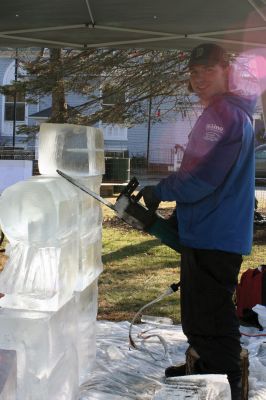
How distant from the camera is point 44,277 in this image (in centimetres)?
274

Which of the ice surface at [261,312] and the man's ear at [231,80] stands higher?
the man's ear at [231,80]

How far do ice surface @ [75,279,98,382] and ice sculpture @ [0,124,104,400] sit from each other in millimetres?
286

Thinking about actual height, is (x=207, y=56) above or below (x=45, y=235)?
above

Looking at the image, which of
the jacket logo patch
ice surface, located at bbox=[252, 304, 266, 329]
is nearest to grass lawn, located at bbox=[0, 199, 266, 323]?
ice surface, located at bbox=[252, 304, 266, 329]

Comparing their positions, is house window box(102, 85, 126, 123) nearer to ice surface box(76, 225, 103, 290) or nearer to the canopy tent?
the canopy tent

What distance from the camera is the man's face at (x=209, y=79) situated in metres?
3.04

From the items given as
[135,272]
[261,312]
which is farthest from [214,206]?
[135,272]

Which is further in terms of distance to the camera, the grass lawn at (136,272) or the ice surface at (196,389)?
the grass lawn at (136,272)

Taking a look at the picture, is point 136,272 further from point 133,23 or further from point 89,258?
point 89,258

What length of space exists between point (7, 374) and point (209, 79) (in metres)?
1.91

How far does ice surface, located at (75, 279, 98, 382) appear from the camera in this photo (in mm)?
3471

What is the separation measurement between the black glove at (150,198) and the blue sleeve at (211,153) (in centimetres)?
19

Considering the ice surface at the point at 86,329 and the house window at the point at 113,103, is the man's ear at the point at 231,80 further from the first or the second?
the house window at the point at 113,103

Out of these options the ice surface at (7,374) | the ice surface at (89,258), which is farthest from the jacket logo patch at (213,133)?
the ice surface at (7,374)
